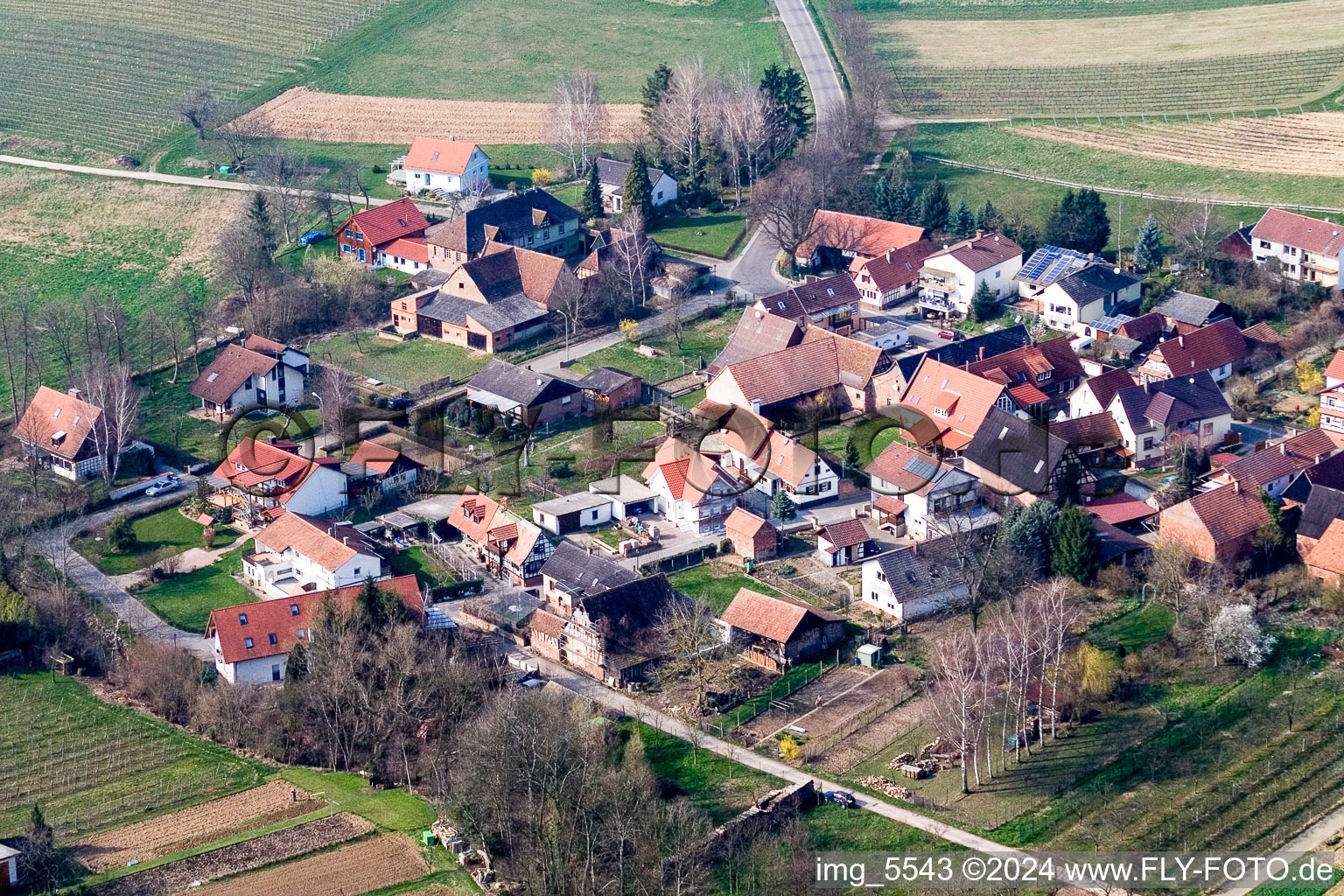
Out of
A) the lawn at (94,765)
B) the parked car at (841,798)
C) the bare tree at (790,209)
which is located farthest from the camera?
the bare tree at (790,209)

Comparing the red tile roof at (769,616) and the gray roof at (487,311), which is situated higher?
the gray roof at (487,311)

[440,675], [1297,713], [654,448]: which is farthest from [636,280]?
[1297,713]

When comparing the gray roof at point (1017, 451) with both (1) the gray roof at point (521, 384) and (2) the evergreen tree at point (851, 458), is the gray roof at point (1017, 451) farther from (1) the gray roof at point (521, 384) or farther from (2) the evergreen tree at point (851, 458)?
(1) the gray roof at point (521, 384)

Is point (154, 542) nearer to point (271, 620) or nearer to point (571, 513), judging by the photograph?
point (271, 620)

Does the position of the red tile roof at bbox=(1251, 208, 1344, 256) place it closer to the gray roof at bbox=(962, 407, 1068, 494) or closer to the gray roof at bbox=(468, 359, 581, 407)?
the gray roof at bbox=(962, 407, 1068, 494)

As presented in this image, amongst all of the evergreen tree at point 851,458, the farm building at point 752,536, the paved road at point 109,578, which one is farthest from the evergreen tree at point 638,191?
the farm building at point 752,536

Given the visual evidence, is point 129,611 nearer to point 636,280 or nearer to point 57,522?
point 57,522

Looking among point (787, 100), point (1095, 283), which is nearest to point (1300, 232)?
point (1095, 283)

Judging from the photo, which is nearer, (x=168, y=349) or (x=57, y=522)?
(x=57, y=522)
